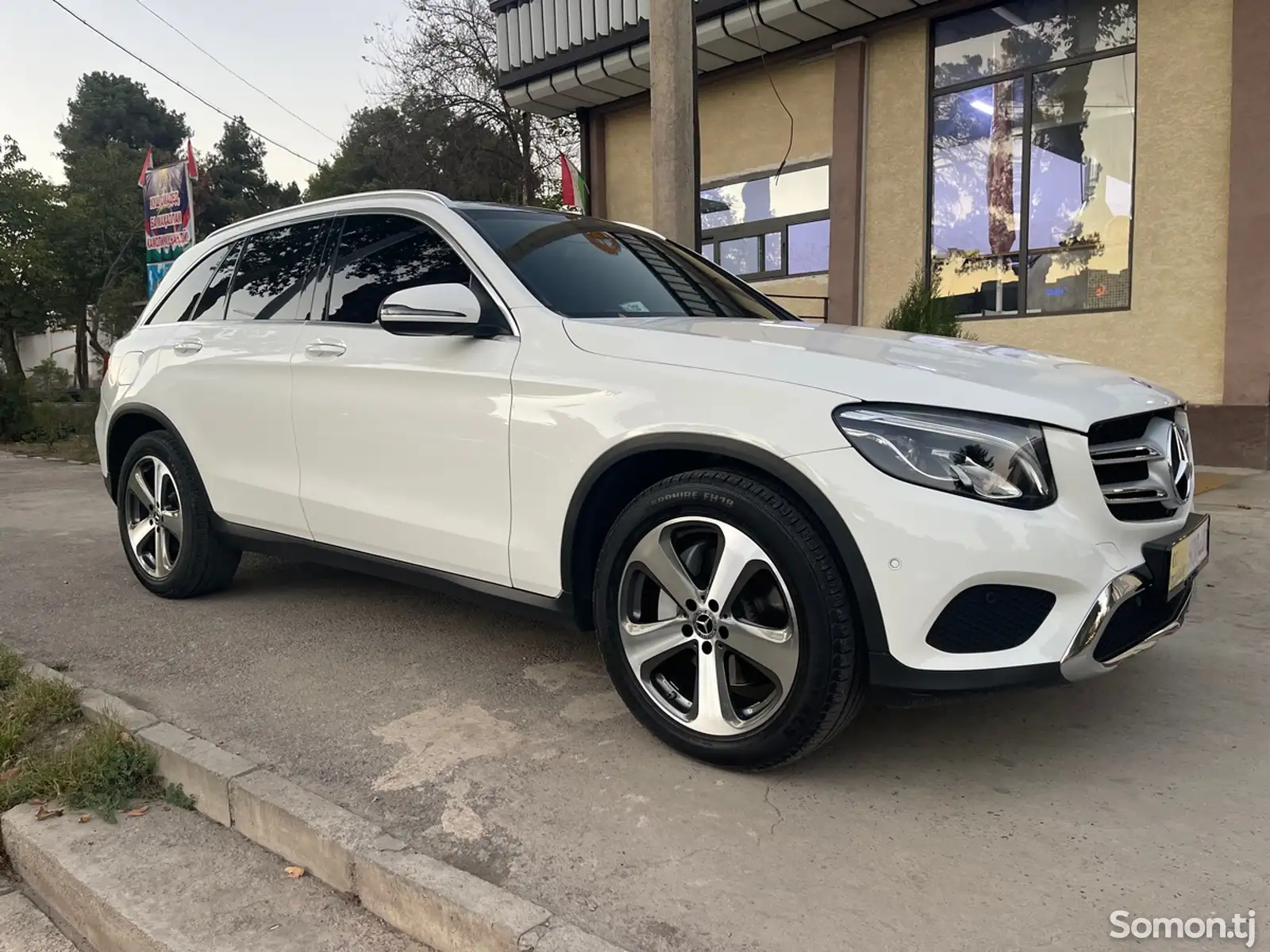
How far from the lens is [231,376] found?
13.4ft

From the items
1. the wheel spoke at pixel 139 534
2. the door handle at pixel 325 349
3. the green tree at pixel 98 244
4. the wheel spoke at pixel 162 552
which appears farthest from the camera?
the green tree at pixel 98 244

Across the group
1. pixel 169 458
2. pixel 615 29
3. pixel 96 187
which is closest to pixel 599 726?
pixel 169 458

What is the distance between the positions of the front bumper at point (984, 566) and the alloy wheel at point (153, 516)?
134 inches

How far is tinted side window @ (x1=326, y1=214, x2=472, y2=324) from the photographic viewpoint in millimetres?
3445

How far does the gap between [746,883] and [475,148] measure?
23807mm

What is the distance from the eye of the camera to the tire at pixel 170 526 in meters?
4.32

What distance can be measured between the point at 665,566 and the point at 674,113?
13.0 feet

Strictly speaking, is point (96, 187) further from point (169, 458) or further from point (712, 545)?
point (712, 545)

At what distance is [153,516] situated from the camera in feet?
14.9

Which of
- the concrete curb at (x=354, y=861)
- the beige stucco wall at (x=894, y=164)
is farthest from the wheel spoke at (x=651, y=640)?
the beige stucco wall at (x=894, y=164)

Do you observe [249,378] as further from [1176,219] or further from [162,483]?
[1176,219]

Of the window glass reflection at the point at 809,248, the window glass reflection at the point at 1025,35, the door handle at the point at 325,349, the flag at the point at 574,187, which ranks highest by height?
the window glass reflection at the point at 1025,35

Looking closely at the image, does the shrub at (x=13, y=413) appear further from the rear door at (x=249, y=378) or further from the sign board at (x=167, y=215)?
the rear door at (x=249, y=378)

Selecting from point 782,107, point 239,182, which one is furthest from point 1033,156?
point 239,182
